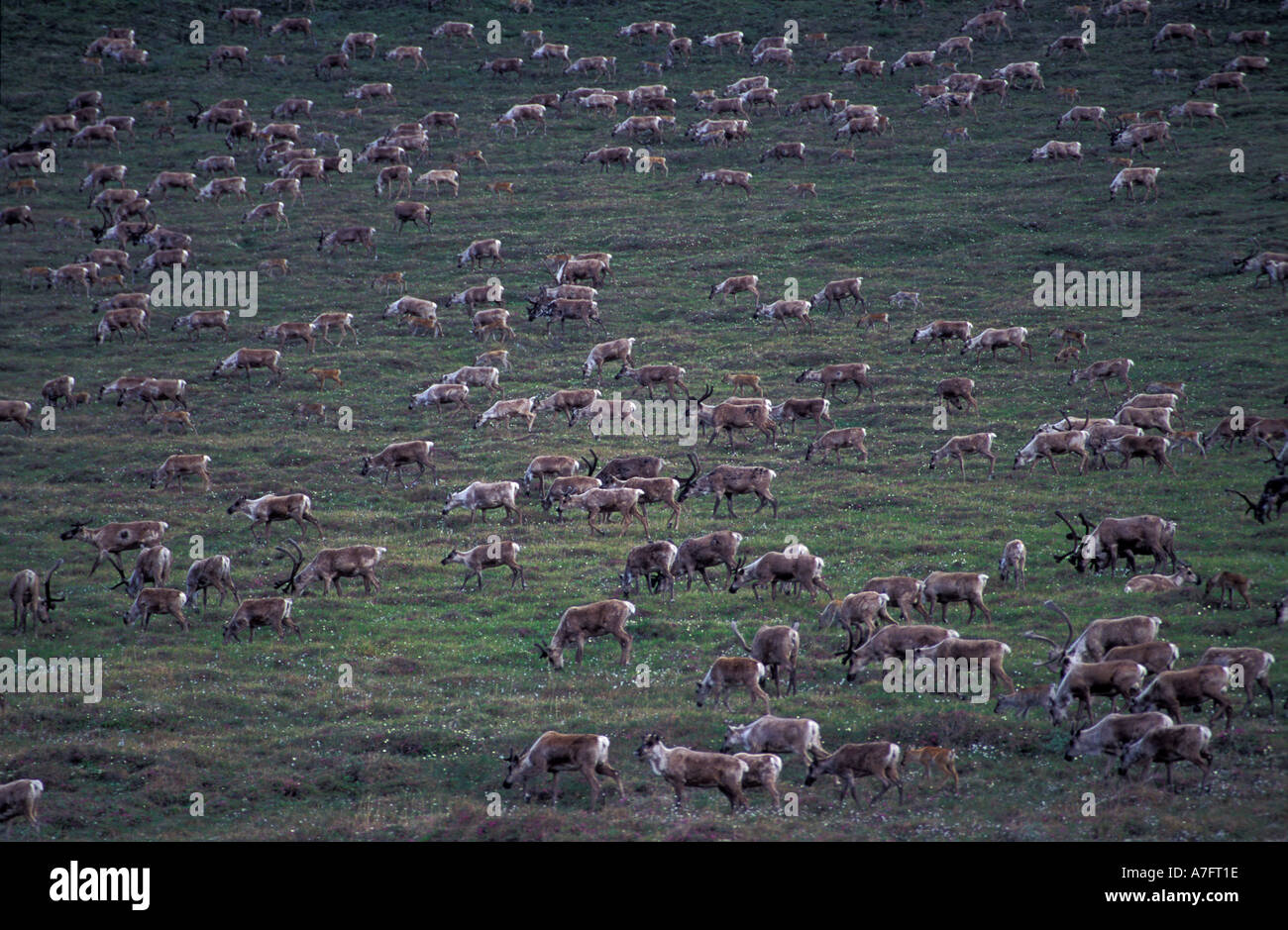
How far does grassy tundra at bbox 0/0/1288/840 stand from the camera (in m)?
19.8

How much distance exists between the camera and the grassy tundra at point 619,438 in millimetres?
19750

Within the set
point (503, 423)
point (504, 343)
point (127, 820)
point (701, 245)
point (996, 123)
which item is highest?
point (996, 123)

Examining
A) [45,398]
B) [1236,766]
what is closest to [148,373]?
[45,398]

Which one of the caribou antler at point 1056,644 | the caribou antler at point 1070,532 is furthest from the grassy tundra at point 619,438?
the caribou antler at point 1070,532

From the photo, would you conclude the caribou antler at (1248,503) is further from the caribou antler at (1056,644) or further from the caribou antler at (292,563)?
the caribou antler at (292,563)

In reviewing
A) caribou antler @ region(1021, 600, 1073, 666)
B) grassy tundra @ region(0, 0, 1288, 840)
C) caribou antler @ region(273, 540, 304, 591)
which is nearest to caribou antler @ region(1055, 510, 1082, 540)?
grassy tundra @ region(0, 0, 1288, 840)

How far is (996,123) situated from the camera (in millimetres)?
64562

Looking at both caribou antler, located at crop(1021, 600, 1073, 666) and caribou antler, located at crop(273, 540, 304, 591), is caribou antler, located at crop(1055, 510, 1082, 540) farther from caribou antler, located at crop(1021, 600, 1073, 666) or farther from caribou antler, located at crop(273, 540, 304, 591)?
caribou antler, located at crop(273, 540, 304, 591)

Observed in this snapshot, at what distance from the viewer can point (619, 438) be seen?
37312 mm

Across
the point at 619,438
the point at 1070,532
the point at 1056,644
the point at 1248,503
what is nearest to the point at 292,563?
the point at 619,438

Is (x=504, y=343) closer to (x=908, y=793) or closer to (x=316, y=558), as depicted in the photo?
(x=316, y=558)

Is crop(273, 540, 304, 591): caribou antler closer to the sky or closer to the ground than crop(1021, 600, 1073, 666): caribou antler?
closer to the sky

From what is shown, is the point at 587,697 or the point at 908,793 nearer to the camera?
the point at 908,793

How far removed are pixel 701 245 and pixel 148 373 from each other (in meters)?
22.3
